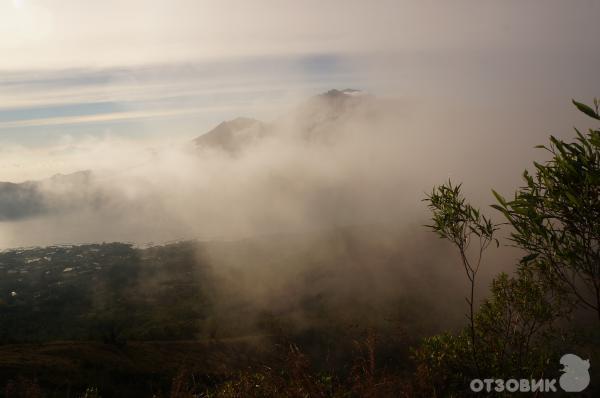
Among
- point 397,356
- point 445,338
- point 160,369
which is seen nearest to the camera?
point 445,338

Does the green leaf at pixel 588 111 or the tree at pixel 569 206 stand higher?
the green leaf at pixel 588 111

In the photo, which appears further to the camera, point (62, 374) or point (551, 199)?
point (62, 374)

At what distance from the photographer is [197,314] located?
9244 cm

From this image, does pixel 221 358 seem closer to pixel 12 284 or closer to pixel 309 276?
pixel 309 276

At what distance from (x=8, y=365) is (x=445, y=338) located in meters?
35.2

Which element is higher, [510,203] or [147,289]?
[510,203]

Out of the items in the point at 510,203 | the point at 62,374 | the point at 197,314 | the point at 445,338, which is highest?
the point at 510,203

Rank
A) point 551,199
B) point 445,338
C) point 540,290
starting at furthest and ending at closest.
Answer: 1. point 445,338
2. point 540,290
3. point 551,199

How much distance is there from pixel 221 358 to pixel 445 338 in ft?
148

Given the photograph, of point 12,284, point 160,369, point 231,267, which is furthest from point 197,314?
point 12,284

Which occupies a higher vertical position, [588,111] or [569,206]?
[588,111]

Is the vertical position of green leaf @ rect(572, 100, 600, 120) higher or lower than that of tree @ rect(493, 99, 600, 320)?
higher

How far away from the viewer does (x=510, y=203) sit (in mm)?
8617

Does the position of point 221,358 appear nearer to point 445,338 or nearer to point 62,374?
point 62,374
